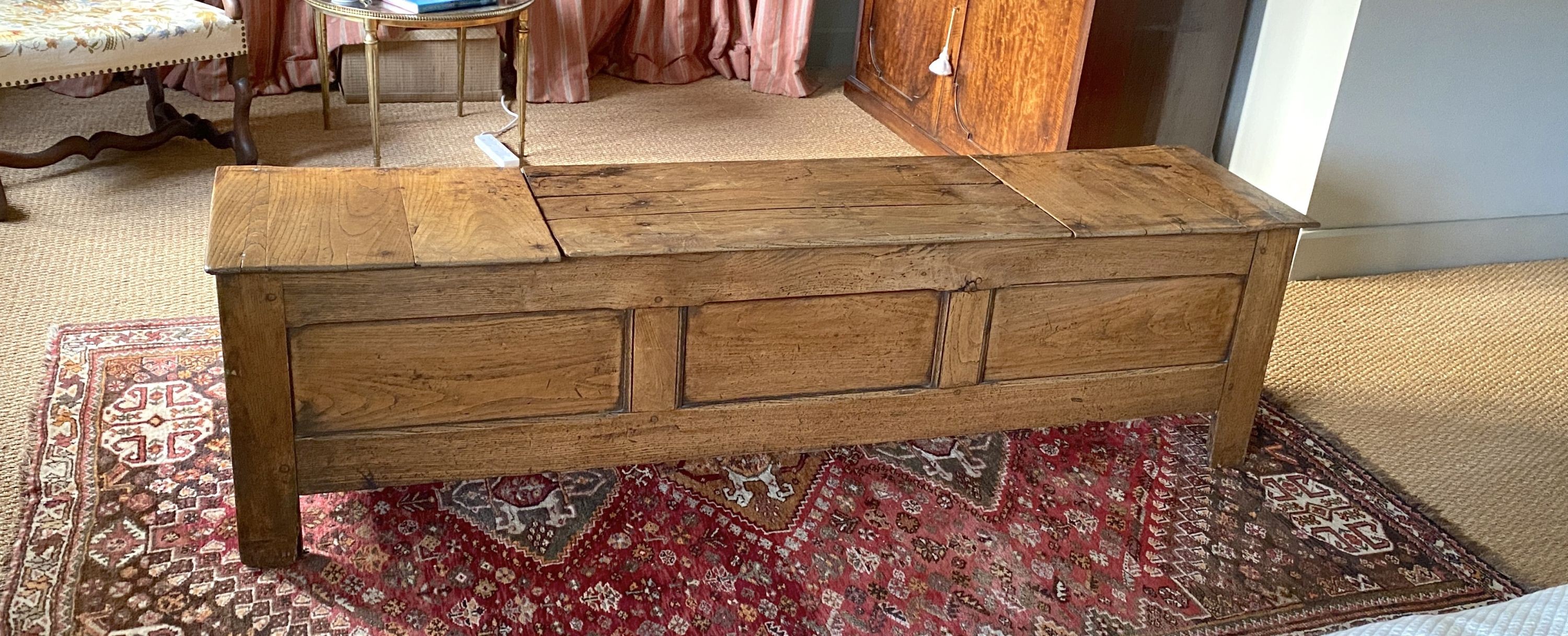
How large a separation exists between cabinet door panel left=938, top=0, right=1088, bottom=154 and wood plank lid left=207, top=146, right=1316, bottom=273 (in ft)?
2.31

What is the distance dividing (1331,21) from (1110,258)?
44.1 inches

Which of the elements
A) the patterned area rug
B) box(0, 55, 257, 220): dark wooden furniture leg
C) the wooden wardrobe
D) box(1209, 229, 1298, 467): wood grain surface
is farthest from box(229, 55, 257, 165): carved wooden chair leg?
box(1209, 229, 1298, 467): wood grain surface

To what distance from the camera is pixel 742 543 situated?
1.81 metres

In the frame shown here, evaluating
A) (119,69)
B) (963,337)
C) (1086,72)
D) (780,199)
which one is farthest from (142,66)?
(1086,72)

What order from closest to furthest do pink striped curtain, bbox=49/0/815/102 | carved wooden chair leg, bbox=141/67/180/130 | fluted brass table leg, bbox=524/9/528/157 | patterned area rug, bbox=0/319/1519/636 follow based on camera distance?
patterned area rug, bbox=0/319/1519/636
fluted brass table leg, bbox=524/9/528/157
carved wooden chair leg, bbox=141/67/180/130
pink striped curtain, bbox=49/0/815/102

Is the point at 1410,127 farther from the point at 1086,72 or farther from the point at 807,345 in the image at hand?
the point at 807,345

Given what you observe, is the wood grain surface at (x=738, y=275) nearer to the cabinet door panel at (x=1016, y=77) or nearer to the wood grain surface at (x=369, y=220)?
the wood grain surface at (x=369, y=220)

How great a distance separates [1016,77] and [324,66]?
5.65 ft

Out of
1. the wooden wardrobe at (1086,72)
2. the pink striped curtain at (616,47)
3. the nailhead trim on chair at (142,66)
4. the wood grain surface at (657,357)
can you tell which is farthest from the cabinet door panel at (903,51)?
the wood grain surface at (657,357)

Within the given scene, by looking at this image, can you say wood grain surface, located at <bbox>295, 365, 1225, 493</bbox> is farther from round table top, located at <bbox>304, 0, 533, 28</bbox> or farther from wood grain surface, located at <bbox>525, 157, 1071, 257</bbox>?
round table top, located at <bbox>304, 0, 533, 28</bbox>

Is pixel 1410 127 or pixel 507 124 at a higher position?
pixel 1410 127

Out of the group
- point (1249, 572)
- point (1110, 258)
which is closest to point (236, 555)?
point (1110, 258)

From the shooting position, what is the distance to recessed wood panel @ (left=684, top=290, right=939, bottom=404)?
1.74 metres

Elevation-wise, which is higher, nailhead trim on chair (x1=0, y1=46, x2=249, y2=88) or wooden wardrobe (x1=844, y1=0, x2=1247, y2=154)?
wooden wardrobe (x1=844, y1=0, x2=1247, y2=154)
